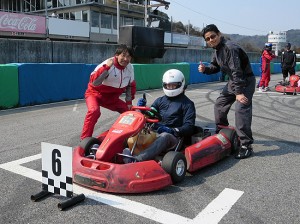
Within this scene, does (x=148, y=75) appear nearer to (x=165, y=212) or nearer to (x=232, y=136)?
(x=232, y=136)

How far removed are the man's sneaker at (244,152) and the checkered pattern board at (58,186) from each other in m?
2.48

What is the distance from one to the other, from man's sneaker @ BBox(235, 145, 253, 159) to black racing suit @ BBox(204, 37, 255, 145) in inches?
2.2

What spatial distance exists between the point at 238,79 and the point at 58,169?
2570mm

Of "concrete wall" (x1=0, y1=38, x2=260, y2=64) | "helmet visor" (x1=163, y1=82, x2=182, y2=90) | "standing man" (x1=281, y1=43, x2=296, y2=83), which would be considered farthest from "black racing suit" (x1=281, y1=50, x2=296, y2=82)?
"helmet visor" (x1=163, y1=82, x2=182, y2=90)

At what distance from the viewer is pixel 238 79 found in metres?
4.52

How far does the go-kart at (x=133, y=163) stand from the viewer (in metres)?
3.39

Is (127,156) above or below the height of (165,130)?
below

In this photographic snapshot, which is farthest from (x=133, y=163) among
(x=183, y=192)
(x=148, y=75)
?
(x=148, y=75)

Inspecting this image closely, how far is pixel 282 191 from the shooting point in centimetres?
363

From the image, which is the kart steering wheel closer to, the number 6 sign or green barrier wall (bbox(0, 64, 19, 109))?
the number 6 sign

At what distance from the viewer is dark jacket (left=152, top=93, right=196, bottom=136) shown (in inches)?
170

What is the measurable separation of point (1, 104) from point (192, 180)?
607 cm

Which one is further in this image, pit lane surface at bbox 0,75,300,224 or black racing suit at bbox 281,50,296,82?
black racing suit at bbox 281,50,296,82

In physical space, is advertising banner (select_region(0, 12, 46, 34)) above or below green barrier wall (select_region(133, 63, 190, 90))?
above
